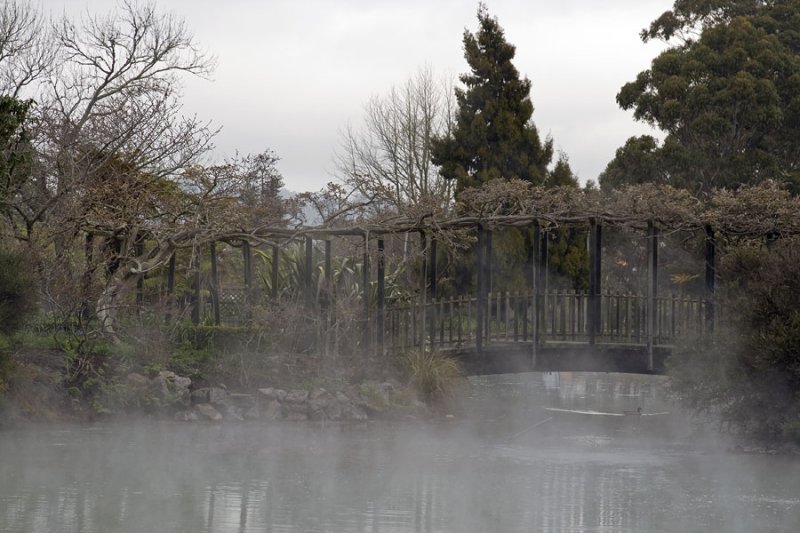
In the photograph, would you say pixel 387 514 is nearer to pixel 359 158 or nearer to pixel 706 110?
pixel 706 110

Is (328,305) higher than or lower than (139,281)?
lower

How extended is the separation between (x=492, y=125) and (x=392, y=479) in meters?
18.4

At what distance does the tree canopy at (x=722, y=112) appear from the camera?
2730cm

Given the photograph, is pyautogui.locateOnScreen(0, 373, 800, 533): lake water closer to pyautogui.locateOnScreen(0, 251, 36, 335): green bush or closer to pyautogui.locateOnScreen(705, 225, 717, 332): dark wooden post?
pyautogui.locateOnScreen(0, 251, 36, 335): green bush

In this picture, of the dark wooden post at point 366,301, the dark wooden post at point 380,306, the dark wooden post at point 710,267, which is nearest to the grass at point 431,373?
Result: the dark wooden post at point 380,306

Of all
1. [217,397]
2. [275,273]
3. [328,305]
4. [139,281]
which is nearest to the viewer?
[217,397]

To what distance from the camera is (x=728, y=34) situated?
2789 centimetres

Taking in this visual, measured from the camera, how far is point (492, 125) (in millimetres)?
29359

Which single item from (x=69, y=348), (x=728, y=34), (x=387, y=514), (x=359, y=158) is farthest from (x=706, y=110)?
(x=387, y=514)

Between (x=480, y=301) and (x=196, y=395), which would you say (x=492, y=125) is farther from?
(x=196, y=395)

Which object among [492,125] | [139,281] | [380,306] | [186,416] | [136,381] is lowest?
[186,416]

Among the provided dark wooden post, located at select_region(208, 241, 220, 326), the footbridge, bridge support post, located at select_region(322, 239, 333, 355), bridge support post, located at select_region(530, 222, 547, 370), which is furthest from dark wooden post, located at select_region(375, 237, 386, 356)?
dark wooden post, located at select_region(208, 241, 220, 326)

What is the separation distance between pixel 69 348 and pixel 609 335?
786 centimetres

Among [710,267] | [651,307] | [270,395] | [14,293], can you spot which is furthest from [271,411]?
[710,267]
